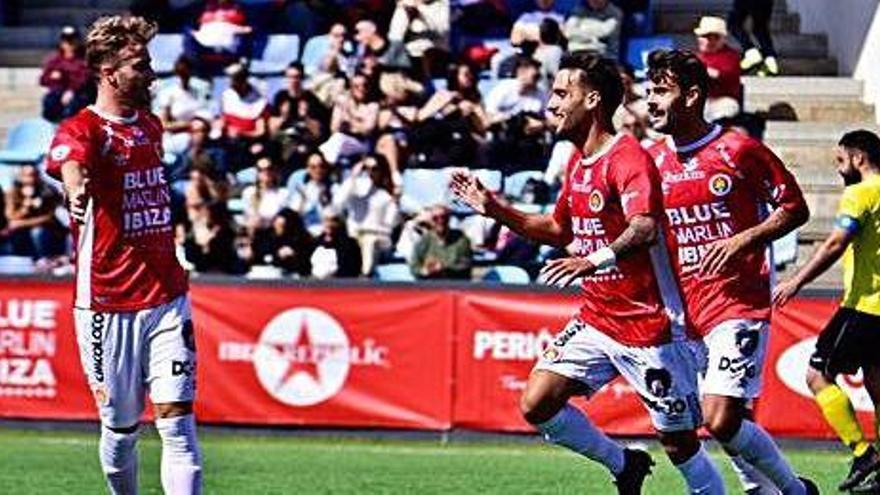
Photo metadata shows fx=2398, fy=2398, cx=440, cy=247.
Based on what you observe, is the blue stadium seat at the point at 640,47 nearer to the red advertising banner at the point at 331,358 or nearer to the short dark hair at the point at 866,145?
the red advertising banner at the point at 331,358

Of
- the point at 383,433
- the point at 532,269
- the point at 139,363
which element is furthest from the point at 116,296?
the point at 532,269

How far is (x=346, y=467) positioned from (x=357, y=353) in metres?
2.92

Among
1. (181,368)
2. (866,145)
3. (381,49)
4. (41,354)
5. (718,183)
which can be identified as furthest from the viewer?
(381,49)

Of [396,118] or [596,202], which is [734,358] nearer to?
[596,202]

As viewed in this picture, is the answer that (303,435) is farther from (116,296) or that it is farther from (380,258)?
(116,296)

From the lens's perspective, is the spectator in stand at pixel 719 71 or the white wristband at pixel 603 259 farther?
the spectator in stand at pixel 719 71

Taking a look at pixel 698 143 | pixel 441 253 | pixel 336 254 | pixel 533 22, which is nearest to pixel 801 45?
pixel 533 22

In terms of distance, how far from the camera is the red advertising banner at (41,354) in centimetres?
1956

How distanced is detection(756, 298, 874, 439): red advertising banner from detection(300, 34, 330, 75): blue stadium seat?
24.7ft

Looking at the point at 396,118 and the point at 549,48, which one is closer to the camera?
the point at 396,118

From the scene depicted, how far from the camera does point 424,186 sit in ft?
72.9

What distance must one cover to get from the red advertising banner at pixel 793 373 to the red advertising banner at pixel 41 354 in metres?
5.50

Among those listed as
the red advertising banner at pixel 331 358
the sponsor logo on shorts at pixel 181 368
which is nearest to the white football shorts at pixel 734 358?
the sponsor logo on shorts at pixel 181 368

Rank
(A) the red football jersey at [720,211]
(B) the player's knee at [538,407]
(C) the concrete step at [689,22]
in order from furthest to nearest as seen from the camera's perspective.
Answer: (C) the concrete step at [689,22]
(A) the red football jersey at [720,211]
(B) the player's knee at [538,407]
